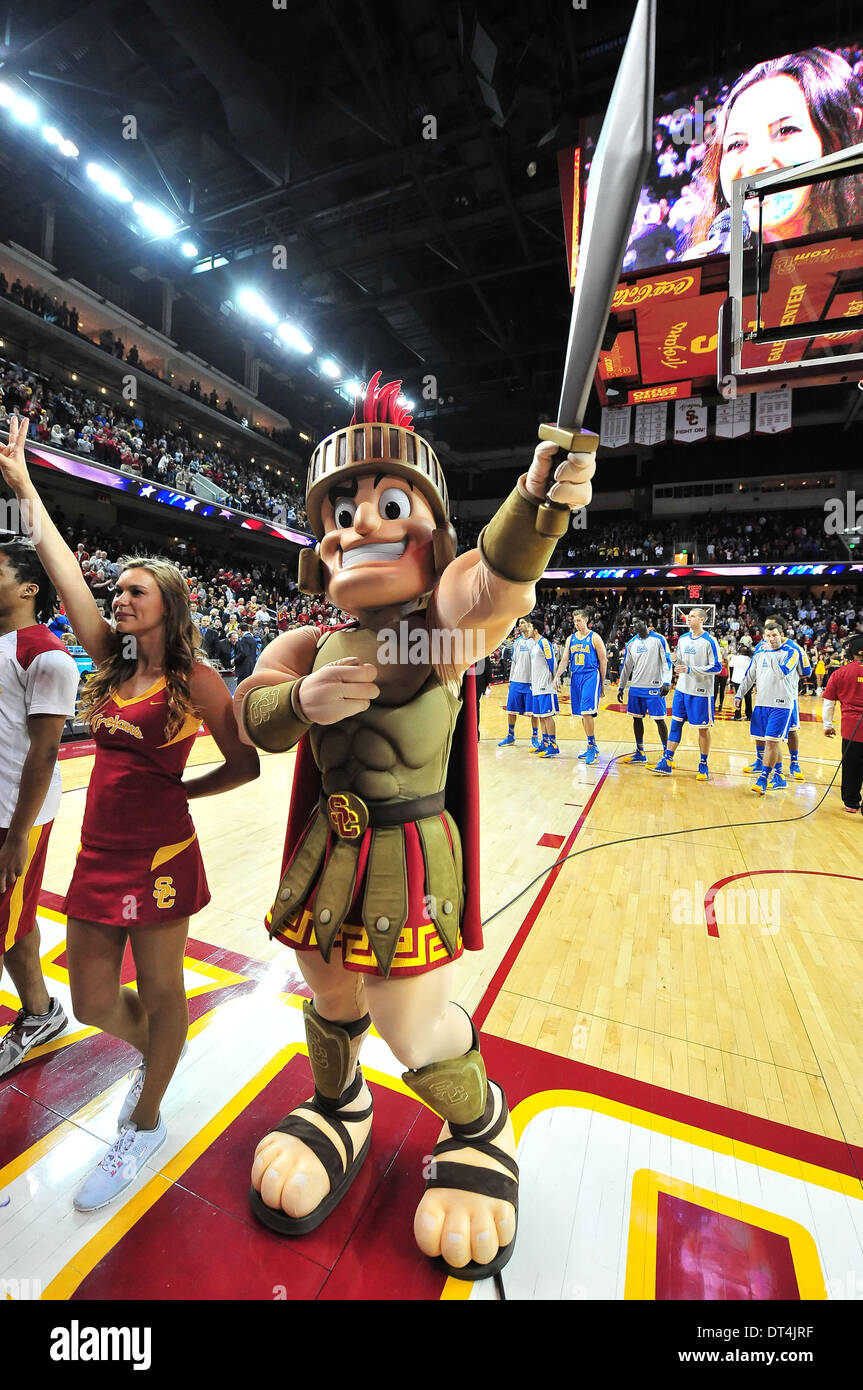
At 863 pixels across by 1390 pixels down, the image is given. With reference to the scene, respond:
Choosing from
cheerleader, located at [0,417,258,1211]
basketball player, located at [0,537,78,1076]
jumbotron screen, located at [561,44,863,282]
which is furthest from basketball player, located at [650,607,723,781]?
basketball player, located at [0,537,78,1076]

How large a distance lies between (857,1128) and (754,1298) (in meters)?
0.81

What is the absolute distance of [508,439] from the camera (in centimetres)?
2448

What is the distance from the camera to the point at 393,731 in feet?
4.29

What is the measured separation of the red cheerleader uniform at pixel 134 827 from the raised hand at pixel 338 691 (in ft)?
1.86

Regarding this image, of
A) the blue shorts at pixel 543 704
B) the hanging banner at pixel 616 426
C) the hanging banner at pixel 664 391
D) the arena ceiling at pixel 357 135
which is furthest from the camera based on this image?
the hanging banner at pixel 616 426

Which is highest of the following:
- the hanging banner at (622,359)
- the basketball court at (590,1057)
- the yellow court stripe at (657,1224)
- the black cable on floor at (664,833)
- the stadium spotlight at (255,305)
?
the stadium spotlight at (255,305)

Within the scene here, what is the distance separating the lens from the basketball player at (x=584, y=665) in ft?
22.5

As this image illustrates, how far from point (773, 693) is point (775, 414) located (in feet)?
29.6

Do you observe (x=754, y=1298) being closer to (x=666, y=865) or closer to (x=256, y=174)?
(x=666, y=865)

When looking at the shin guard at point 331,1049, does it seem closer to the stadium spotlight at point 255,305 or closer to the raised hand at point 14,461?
the raised hand at point 14,461

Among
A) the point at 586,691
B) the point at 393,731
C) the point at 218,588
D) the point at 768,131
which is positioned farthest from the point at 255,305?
the point at 393,731

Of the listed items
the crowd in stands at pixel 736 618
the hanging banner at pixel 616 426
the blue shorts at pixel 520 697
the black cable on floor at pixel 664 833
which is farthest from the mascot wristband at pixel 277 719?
the crowd in stands at pixel 736 618

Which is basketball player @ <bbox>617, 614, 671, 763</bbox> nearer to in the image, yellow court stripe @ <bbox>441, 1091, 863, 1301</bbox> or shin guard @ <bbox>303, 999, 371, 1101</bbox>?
yellow court stripe @ <bbox>441, 1091, 863, 1301</bbox>

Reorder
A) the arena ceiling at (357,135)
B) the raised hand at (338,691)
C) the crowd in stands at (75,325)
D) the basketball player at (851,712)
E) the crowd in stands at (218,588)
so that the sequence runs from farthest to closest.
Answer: the crowd in stands at (75,325) → the crowd in stands at (218,588) → the arena ceiling at (357,135) → the basketball player at (851,712) → the raised hand at (338,691)
